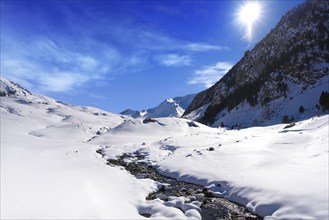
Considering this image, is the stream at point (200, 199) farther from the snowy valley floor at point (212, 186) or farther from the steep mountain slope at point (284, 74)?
the steep mountain slope at point (284, 74)

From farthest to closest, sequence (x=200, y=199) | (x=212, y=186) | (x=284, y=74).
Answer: (x=284, y=74) → (x=212, y=186) → (x=200, y=199)

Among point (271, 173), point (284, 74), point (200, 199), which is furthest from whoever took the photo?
point (284, 74)

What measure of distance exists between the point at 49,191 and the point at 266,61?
106m

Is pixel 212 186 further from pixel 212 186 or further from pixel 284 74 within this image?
pixel 284 74

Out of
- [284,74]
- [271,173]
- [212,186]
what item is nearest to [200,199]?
[212,186]

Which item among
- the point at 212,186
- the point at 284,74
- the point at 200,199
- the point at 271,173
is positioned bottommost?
the point at 200,199

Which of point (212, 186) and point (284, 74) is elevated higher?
point (284, 74)

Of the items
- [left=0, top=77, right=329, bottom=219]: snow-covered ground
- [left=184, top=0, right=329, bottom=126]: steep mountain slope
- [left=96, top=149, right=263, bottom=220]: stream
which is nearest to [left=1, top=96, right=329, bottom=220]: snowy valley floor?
[left=0, top=77, right=329, bottom=219]: snow-covered ground

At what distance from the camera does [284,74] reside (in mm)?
90375

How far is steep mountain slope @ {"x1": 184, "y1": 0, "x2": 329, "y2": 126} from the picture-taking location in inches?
3010

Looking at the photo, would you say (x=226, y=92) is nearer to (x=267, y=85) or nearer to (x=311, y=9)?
(x=267, y=85)

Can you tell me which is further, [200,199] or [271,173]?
[271,173]

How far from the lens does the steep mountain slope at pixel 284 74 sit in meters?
76.4

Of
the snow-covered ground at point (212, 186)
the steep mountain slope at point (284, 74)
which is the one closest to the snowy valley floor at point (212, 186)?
the snow-covered ground at point (212, 186)
